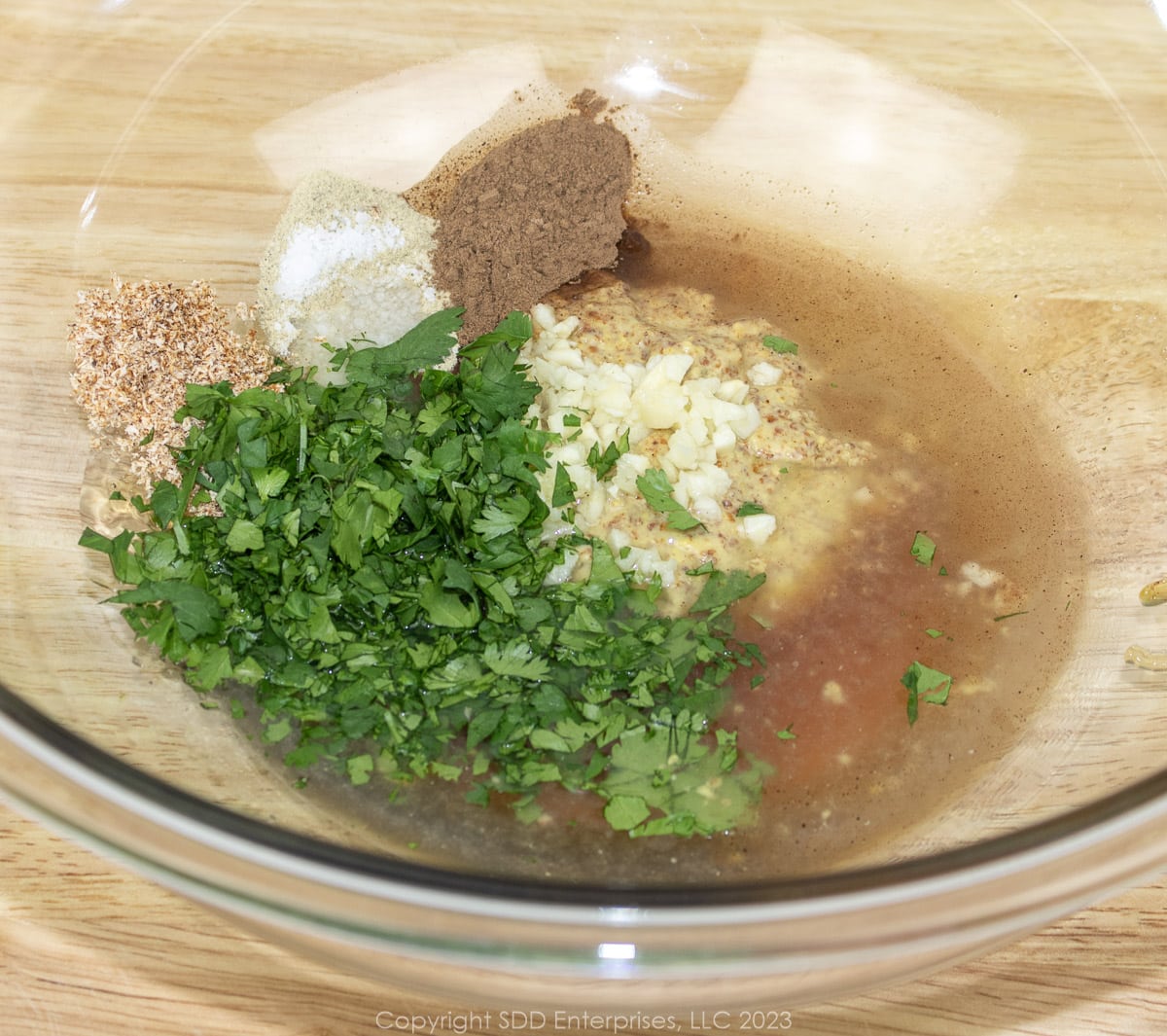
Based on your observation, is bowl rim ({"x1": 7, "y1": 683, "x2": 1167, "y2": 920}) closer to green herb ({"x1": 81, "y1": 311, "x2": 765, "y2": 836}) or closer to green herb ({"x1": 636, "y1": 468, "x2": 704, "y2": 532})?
green herb ({"x1": 81, "y1": 311, "x2": 765, "y2": 836})

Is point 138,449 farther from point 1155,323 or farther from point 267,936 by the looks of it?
point 1155,323

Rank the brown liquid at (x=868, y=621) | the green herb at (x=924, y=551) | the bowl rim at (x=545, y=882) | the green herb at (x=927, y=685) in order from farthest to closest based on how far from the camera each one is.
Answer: the green herb at (x=924, y=551)
the green herb at (x=927, y=685)
the brown liquid at (x=868, y=621)
the bowl rim at (x=545, y=882)

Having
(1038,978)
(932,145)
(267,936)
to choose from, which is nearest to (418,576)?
(267,936)

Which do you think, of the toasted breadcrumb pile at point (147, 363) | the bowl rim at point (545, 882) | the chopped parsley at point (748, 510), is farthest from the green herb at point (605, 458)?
the bowl rim at point (545, 882)

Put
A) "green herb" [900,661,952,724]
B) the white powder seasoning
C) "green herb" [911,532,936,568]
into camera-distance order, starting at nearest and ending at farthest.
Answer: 1. "green herb" [900,661,952,724]
2. "green herb" [911,532,936,568]
3. the white powder seasoning

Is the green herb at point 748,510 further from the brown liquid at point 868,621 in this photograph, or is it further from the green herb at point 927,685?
the green herb at point 927,685

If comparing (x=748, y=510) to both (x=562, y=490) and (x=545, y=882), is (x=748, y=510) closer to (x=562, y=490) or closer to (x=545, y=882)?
(x=562, y=490)

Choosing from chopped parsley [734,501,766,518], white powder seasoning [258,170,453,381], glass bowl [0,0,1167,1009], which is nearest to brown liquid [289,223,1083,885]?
glass bowl [0,0,1167,1009]

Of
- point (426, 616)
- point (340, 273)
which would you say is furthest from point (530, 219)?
point (426, 616)
